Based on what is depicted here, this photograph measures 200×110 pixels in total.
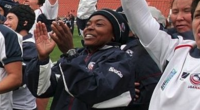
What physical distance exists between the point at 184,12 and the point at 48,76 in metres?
0.98

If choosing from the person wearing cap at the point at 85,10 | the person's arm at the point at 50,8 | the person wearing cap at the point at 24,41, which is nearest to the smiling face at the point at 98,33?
the person wearing cap at the point at 24,41

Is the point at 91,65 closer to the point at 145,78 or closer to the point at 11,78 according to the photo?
the point at 145,78

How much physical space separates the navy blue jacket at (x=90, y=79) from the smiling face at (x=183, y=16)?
0.39 metres

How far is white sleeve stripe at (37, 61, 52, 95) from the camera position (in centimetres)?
270

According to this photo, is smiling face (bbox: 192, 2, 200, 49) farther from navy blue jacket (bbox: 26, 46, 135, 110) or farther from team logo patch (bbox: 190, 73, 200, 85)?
navy blue jacket (bbox: 26, 46, 135, 110)

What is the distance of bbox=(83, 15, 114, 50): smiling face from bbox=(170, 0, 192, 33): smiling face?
448 mm

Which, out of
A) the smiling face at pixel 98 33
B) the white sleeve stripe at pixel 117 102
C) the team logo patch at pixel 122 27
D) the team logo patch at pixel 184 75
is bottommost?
the white sleeve stripe at pixel 117 102

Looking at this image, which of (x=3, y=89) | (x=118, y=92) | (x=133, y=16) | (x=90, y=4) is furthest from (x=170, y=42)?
(x=90, y=4)

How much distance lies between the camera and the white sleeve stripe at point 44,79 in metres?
2.70

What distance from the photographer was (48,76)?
8.97ft

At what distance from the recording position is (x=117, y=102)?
2547mm

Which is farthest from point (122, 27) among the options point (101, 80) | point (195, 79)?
point (195, 79)

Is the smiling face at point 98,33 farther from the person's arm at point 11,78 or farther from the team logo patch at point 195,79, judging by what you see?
the team logo patch at point 195,79

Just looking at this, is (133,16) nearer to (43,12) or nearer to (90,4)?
(90,4)
